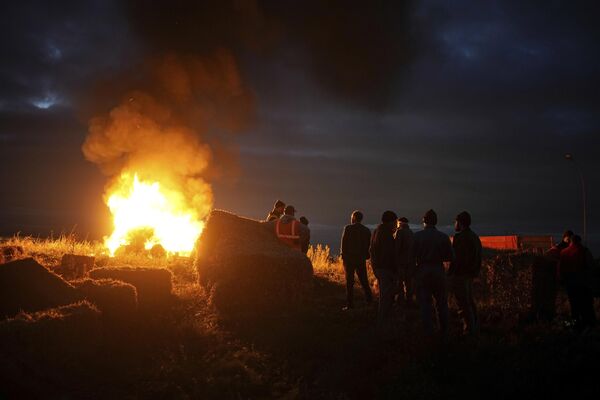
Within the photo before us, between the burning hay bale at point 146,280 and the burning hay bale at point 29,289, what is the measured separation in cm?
205

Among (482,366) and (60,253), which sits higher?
(60,253)

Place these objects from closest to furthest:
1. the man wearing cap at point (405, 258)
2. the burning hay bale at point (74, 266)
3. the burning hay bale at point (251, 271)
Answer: the man wearing cap at point (405, 258), the burning hay bale at point (251, 271), the burning hay bale at point (74, 266)

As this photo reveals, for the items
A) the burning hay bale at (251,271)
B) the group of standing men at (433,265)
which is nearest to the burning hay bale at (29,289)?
the burning hay bale at (251,271)

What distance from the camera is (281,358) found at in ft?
30.2

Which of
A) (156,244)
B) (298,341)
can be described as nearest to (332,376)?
(298,341)

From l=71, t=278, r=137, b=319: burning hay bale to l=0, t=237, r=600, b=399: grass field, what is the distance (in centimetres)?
30

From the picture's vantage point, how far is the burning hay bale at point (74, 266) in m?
14.6

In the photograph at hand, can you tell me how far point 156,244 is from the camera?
21.0 m

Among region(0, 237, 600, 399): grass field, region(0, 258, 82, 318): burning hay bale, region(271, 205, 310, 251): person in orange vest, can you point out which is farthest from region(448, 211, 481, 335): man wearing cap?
region(0, 258, 82, 318): burning hay bale

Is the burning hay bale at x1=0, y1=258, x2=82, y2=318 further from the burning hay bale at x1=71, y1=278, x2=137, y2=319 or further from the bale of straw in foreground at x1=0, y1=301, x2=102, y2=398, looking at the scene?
the bale of straw in foreground at x1=0, y1=301, x2=102, y2=398

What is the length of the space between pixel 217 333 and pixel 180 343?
90cm

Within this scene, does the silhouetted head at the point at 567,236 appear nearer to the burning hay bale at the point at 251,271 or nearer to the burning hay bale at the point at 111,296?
the burning hay bale at the point at 251,271

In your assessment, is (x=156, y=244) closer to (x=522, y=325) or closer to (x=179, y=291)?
(x=179, y=291)

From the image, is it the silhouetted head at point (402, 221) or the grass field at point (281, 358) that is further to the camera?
the silhouetted head at point (402, 221)
